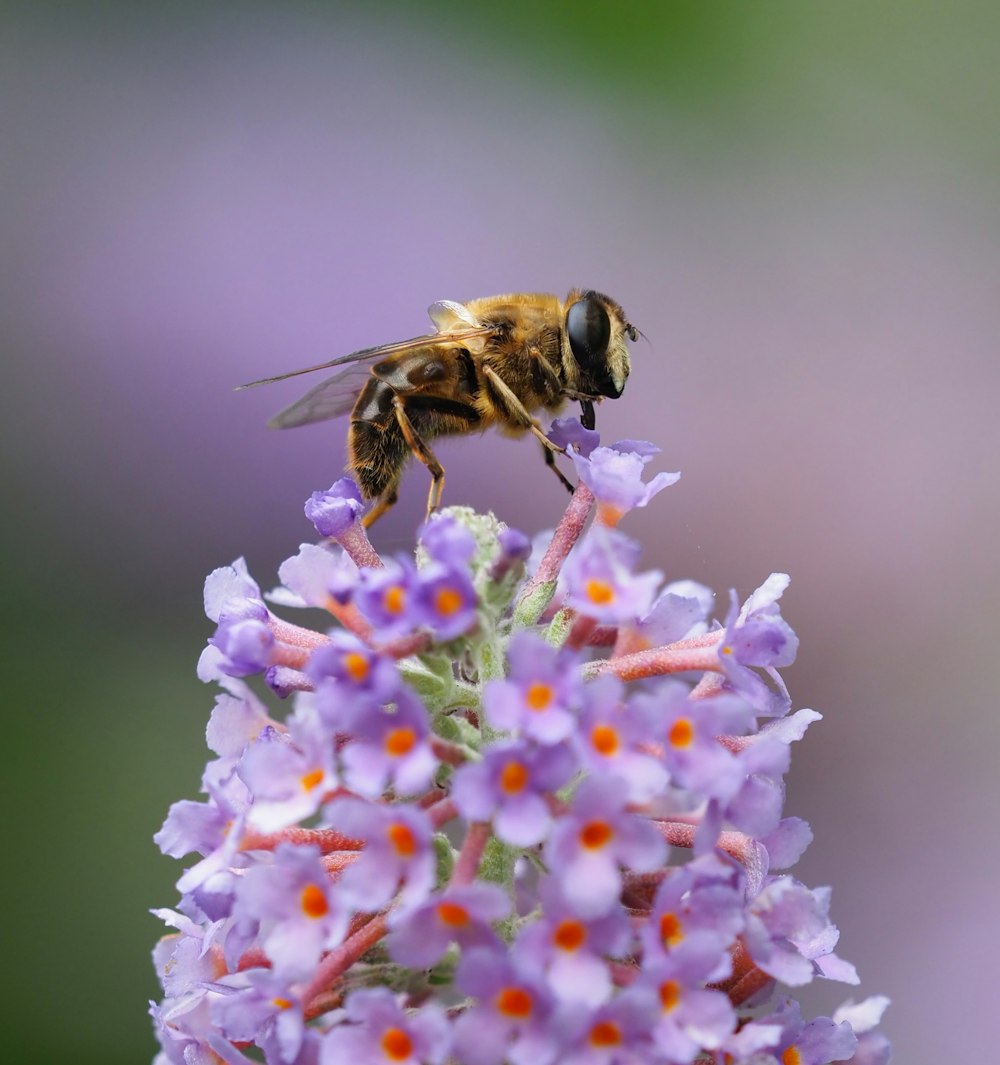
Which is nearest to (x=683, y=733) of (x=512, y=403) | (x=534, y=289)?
(x=512, y=403)

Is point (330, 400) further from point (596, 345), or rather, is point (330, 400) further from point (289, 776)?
point (289, 776)

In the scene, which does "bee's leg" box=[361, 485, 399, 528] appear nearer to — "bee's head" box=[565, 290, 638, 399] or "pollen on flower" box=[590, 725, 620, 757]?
"bee's head" box=[565, 290, 638, 399]

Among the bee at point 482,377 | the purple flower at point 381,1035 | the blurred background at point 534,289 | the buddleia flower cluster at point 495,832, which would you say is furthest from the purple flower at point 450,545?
the blurred background at point 534,289

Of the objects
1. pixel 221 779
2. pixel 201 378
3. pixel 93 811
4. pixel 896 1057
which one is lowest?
pixel 896 1057

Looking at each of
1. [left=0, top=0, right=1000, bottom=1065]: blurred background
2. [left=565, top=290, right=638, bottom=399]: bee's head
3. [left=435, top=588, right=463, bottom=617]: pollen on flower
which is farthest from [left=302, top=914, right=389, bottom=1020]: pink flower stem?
[left=0, top=0, right=1000, bottom=1065]: blurred background

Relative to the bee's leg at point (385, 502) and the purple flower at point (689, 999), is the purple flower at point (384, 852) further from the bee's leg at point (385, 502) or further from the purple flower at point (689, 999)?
the bee's leg at point (385, 502)

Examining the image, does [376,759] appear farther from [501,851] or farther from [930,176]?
[930,176]

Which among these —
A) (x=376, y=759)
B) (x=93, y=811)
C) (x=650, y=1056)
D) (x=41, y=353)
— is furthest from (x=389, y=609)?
(x=41, y=353)
